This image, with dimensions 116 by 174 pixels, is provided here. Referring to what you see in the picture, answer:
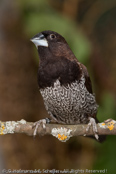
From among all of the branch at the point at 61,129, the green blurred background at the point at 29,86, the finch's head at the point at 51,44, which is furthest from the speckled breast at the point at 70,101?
the green blurred background at the point at 29,86

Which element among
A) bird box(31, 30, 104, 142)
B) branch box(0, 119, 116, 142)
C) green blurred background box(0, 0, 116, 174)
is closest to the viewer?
branch box(0, 119, 116, 142)

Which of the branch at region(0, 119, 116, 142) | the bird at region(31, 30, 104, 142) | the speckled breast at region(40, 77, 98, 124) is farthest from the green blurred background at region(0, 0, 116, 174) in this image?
the branch at region(0, 119, 116, 142)

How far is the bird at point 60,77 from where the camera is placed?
3.63 meters

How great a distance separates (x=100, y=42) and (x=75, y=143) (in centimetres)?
253

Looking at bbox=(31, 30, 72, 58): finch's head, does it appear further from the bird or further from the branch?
the branch

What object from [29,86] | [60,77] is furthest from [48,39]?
[29,86]

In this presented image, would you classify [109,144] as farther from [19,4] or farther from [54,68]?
[19,4]

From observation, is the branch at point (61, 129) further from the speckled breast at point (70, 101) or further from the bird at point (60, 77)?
the speckled breast at point (70, 101)

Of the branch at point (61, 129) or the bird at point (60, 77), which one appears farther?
the bird at point (60, 77)

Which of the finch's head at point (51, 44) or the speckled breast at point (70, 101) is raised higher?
the finch's head at point (51, 44)

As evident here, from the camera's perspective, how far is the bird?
3.63 m

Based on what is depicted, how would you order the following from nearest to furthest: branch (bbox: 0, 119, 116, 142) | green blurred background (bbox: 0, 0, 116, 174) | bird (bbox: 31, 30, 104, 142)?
Result: branch (bbox: 0, 119, 116, 142) < bird (bbox: 31, 30, 104, 142) < green blurred background (bbox: 0, 0, 116, 174)

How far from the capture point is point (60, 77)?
11.9ft

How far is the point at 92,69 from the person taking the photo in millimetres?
5777
